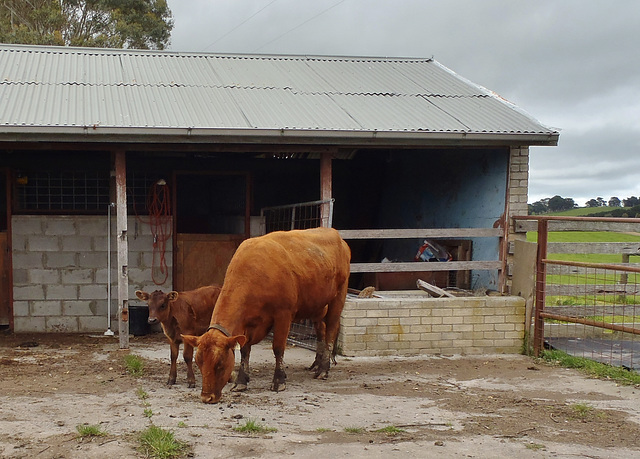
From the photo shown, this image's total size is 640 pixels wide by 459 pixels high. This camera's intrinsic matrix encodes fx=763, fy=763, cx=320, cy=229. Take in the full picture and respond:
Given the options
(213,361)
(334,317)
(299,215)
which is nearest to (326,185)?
(299,215)

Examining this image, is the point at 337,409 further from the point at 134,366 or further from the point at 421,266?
the point at 421,266

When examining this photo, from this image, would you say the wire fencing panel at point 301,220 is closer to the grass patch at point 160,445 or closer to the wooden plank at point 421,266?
the wooden plank at point 421,266

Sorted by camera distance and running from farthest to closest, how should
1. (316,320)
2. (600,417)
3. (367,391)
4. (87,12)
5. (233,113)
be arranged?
(87,12) < (233,113) < (316,320) < (367,391) < (600,417)

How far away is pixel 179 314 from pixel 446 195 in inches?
212

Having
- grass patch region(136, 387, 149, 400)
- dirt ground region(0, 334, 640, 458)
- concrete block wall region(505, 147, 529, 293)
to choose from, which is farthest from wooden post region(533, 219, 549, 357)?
grass patch region(136, 387, 149, 400)

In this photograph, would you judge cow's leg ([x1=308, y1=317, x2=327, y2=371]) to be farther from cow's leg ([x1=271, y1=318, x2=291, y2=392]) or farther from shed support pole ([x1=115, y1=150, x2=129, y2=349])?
shed support pole ([x1=115, y1=150, x2=129, y2=349])

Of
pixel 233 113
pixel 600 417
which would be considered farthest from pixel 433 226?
pixel 600 417

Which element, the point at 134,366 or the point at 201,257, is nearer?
the point at 134,366

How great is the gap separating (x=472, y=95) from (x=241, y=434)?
7.60 metres

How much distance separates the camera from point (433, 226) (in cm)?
1212

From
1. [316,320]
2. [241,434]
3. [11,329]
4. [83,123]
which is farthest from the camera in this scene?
[11,329]

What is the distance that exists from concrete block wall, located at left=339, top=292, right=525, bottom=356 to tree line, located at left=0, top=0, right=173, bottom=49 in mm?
22996

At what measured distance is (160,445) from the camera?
5137mm

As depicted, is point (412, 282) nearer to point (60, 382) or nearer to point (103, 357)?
point (103, 357)
